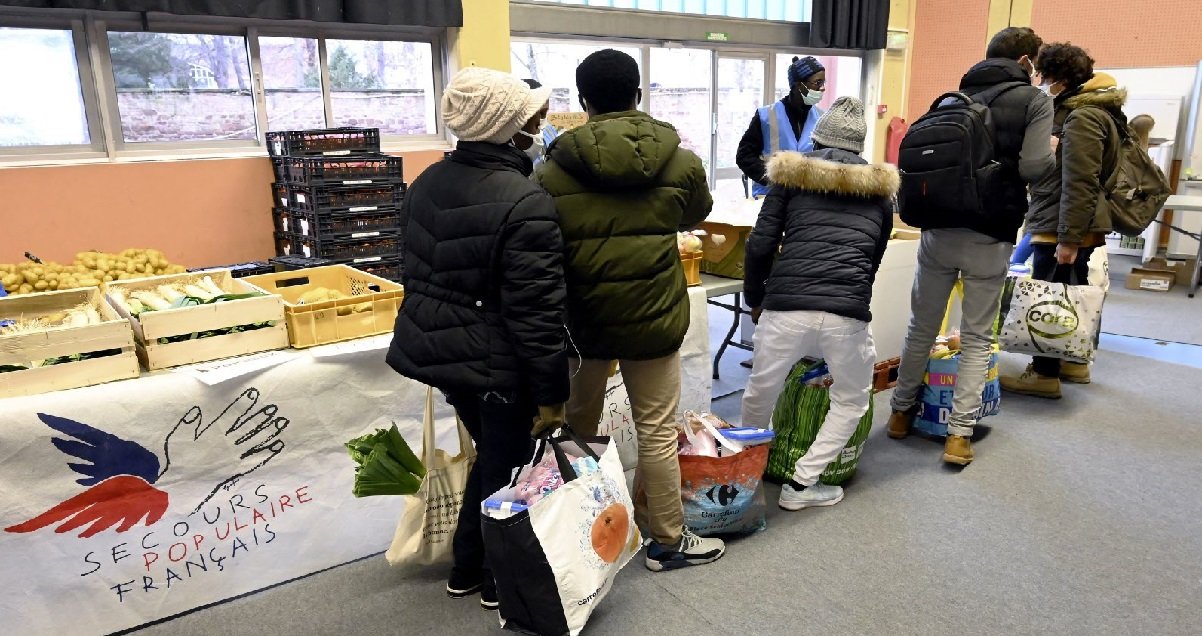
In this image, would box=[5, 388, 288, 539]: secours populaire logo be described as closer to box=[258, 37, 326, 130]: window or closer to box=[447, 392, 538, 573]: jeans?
box=[447, 392, 538, 573]: jeans

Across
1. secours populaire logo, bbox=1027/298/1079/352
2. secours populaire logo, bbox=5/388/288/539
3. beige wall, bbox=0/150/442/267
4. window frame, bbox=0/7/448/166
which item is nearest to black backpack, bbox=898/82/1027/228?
secours populaire logo, bbox=1027/298/1079/352

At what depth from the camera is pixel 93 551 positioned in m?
1.87

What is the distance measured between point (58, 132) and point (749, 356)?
355cm

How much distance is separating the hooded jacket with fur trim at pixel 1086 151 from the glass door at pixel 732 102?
316cm

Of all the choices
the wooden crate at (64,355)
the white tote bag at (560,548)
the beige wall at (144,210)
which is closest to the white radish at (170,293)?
the wooden crate at (64,355)

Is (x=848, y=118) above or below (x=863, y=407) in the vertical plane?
above

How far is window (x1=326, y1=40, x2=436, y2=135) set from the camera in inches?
166

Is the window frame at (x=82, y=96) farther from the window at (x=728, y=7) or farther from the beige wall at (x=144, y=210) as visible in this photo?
the window at (x=728, y=7)

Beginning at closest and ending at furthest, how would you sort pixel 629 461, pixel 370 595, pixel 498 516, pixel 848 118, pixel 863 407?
pixel 498 516, pixel 370 595, pixel 848 118, pixel 863 407, pixel 629 461

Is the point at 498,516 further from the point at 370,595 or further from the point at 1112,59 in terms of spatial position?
the point at 1112,59

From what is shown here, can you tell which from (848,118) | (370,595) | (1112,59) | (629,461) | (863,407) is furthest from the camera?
(1112,59)

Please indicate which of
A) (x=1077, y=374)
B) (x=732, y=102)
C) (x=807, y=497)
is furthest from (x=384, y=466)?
(x=732, y=102)

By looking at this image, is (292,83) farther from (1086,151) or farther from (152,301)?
(1086,151)

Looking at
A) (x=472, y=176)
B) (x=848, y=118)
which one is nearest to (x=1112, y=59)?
(x=848, y=118)
